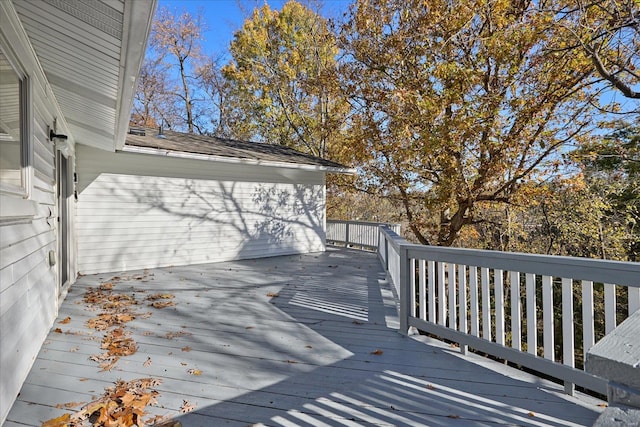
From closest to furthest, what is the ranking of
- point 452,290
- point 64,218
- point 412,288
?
point 452,290
point 412,288
point 64,218

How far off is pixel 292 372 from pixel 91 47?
2.71 metres

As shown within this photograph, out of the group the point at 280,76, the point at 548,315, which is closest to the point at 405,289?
the point at 548,315

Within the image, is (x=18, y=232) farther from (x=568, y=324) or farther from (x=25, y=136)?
(x=568, y=324)

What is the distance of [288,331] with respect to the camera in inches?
148

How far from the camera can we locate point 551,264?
2.43 metres

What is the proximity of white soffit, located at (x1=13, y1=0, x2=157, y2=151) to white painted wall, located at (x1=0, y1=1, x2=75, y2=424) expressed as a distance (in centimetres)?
12

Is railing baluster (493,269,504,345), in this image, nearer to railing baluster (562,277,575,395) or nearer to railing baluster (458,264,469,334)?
railing baluster (458,264,469,334)

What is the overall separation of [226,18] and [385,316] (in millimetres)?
18303

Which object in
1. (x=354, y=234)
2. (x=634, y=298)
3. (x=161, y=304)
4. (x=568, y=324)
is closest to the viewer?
(x=634, y=298)

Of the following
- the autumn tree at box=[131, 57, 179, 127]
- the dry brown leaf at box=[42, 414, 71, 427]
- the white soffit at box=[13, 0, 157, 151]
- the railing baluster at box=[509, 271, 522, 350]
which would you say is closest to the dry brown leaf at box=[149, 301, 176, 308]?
the white soffit at box=[13, 0, 157, 151]

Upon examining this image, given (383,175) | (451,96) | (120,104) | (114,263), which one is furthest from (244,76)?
(120,104)

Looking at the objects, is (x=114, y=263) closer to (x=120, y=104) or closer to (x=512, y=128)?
(x=120, y=104)

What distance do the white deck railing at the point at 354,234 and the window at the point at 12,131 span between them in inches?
316

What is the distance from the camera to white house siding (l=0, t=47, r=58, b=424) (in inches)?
87.0
